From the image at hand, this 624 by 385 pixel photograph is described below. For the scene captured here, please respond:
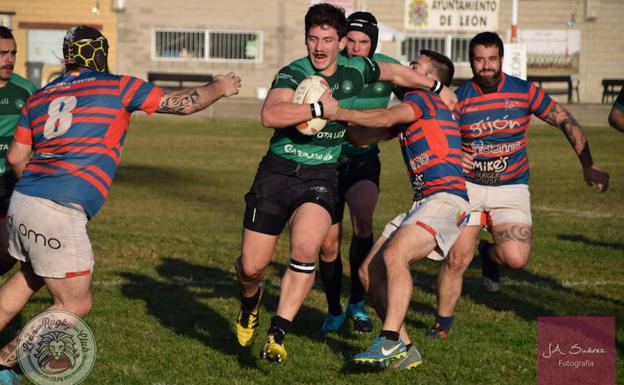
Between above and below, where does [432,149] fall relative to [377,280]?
above

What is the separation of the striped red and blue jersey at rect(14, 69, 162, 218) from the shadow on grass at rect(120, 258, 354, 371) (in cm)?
194

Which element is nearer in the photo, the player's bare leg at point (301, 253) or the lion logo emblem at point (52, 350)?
the lion logo emblem at point (52, 350)

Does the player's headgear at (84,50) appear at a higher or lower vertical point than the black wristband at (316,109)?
higher

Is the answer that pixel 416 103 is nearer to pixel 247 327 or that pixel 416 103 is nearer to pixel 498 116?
pixel 498 116

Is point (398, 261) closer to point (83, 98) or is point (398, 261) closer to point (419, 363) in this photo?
point (419, 363)

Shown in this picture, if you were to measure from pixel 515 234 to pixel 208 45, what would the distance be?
39.4 metres

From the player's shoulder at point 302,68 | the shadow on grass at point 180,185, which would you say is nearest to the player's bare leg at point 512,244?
the player's shoulder at point 302,68

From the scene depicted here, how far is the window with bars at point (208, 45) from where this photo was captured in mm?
47125

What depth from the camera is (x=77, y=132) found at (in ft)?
20.7

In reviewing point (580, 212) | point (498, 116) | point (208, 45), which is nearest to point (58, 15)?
point (208, 45)

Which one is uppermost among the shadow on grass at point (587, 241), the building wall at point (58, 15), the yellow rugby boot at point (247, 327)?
the building wall at point (58, 15)

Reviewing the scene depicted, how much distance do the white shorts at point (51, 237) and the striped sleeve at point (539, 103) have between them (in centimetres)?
426

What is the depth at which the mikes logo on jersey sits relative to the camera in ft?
29.4

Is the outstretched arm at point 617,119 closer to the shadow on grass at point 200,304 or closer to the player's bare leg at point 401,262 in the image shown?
the player's bare leg at point 401,262
